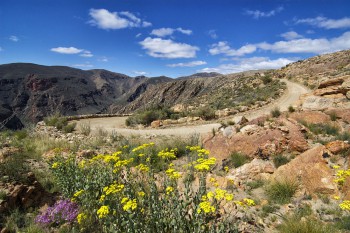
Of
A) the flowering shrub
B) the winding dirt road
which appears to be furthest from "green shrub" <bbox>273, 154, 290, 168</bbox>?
the winding dirt road

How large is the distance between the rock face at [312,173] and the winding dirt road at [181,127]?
7.72 meters

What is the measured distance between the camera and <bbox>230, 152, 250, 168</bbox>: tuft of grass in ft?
26.9

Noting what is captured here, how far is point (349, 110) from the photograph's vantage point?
34.8ft

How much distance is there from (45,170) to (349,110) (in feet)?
37.2

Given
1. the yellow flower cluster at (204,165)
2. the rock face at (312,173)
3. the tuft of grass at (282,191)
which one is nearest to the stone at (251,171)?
the rock face at (312,173)

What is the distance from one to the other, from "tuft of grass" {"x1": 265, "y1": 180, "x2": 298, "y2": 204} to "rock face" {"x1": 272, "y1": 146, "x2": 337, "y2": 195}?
0.24 m

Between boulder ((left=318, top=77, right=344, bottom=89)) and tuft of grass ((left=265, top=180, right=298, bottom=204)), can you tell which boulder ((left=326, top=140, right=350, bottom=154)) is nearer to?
tuft of grass ((left=265, top=180, right=298, bottom=204))

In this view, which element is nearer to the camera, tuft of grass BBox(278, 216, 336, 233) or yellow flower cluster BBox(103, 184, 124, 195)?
yellow flower cluster BBox(103, 184, 124, 195)

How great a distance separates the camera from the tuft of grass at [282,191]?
5883 millimetres

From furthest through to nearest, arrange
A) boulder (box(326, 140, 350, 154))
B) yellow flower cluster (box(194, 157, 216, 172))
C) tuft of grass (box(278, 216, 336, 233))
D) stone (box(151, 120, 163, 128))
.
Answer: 1. stone (box(151, 120, 163, 128))
2. boulder (box(326, 140, 350, 154))
3. tuft of grass (box(278, 216, 336, 233))
4. yellow flower cluster (box(194, 157, 216, 172))

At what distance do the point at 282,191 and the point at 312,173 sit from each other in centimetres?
98

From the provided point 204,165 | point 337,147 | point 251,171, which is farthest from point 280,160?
point 204,165

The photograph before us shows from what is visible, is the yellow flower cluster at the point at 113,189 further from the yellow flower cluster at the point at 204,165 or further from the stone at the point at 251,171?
the stone at the point at 251,171

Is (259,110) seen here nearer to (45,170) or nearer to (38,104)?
(45,170)
